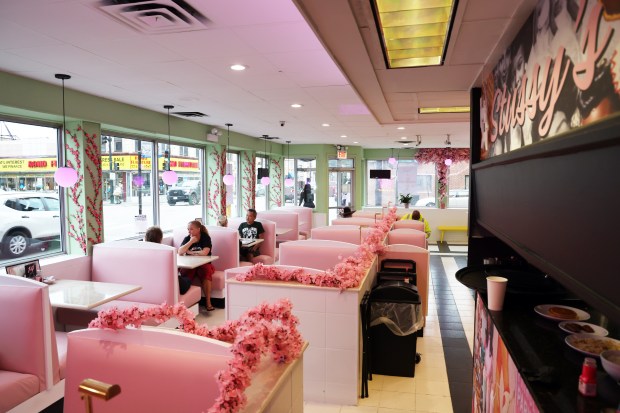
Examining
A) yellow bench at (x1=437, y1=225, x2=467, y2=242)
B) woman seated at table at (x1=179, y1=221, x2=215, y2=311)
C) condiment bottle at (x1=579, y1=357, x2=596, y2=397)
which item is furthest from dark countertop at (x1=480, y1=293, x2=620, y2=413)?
yellow bench at (x1=437, y1=225, x2=467, y2=242)

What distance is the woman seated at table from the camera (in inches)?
233

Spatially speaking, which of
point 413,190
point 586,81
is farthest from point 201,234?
point 413,190

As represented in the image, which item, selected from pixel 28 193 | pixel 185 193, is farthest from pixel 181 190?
pixel 28 193

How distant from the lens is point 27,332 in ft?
10.1

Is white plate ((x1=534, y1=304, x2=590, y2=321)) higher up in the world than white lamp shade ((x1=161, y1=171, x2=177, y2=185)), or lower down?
lower down

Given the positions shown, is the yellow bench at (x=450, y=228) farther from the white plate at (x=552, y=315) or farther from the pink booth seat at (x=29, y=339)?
the pink booth seat at (x=29, y=339)

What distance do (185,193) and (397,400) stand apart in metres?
6.64

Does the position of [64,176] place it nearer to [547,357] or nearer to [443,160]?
[547,357]

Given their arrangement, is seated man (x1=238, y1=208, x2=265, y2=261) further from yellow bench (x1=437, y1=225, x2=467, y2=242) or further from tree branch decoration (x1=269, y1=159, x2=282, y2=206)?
yellow bench (x1=437, y1=225, x2=467, y2=242)

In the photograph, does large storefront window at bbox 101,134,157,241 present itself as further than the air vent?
No

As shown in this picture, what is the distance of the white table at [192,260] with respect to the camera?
5.30 meters

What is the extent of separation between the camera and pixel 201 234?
20.0 ft

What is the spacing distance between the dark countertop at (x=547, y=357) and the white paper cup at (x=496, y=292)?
42 millimetres

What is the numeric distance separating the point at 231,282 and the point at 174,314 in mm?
1358
